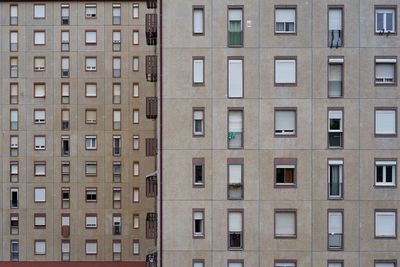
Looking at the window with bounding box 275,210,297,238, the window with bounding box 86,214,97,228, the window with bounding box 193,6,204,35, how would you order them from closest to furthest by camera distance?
the window with bounding box 275,210,297,238, the window with bounding box 193,6,204,35, the window with bounding box 86,214,97,228

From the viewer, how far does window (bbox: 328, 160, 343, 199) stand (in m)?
18.4

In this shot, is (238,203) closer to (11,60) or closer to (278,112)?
(278,112)

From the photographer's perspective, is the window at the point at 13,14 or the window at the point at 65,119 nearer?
the window at the point at 13,14

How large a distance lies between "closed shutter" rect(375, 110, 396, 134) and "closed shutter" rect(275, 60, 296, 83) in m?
4.38

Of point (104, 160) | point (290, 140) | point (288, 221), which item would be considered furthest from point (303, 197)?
point (104, 160)

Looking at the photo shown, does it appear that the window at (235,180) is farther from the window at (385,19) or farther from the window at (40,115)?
the window at (40,115)

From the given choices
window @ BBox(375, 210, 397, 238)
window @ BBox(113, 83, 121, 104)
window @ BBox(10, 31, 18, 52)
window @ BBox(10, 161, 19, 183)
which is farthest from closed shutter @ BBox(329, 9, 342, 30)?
window @ BBox(10, 161, 19, 183)

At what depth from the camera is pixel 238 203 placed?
18453mm

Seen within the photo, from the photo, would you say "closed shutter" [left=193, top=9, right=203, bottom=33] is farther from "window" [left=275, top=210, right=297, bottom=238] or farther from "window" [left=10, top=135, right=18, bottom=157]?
"window" [left=10, top=135, right=18, bottom=157]

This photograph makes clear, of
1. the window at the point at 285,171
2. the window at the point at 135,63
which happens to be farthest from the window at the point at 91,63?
the window at the point at 285,171

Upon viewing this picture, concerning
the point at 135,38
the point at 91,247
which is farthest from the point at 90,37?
the point at 91,247

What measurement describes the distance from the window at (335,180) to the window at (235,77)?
221 inches

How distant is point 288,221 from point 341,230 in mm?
2516

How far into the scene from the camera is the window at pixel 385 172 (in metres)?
18.3
